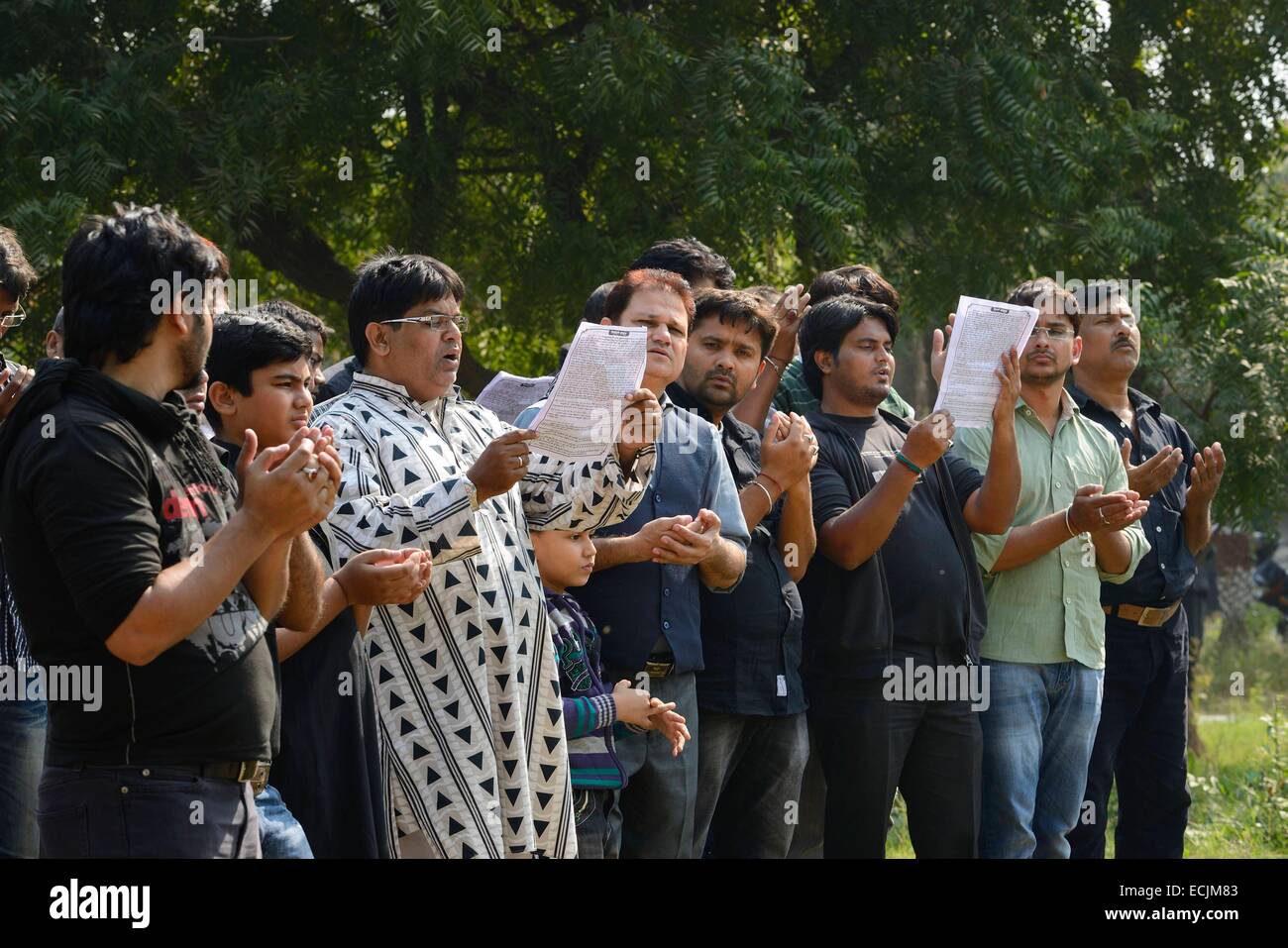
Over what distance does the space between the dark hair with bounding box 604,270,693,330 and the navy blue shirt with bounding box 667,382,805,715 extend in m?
0.61

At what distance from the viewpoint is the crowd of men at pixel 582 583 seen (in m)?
2.79

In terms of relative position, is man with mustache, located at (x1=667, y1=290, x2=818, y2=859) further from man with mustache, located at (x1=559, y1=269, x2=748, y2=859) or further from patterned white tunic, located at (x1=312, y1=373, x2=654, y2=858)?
patterned white tunic, located at (x1=312, y1=373, x2=654, y2=858)

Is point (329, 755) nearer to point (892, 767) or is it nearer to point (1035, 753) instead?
point (892, 767)

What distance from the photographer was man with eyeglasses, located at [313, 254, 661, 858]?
12.4ft

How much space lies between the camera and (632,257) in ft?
27.6

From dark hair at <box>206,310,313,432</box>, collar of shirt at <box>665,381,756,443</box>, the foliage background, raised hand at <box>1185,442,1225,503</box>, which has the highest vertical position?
the foliage background

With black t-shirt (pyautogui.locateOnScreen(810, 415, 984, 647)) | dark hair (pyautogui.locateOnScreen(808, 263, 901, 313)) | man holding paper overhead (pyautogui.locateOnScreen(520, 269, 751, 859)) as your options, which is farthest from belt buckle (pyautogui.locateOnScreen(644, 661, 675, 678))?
dark hair (pyautogui.locateOnScreen(808, 263, 901, 313))

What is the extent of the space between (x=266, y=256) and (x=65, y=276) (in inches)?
252

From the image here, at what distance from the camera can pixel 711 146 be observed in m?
7.76

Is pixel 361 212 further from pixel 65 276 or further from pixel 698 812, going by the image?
pixel 65 276

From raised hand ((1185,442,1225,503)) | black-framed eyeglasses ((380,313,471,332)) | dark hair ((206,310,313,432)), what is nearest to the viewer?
dark hair ((206,310,313,432))

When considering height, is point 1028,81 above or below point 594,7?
below

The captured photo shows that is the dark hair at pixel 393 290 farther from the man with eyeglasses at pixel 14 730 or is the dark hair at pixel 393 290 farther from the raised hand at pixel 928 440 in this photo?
the raised hand at pixel 928 440
